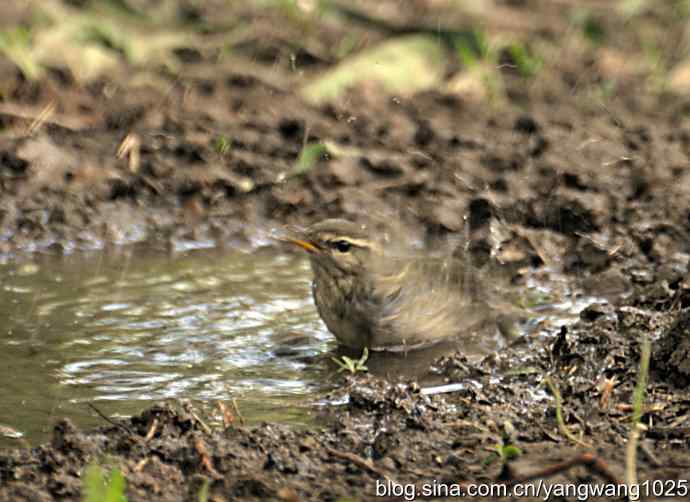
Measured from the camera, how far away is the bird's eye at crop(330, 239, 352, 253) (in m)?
7.76

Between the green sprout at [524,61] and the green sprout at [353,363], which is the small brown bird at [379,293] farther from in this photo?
the green sprout at [524,61]

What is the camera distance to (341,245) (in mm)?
7773

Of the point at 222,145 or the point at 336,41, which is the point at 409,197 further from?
the point at 336,41

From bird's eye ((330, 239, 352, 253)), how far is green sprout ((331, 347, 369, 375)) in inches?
23.7

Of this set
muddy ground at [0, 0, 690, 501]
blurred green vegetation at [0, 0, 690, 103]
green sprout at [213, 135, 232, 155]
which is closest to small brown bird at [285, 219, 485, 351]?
muddy ground at [0, 0, 690, 501]

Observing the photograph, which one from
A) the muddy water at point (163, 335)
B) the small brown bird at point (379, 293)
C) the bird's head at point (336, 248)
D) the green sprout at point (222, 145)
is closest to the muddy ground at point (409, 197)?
the green sprout at point (222, 145)

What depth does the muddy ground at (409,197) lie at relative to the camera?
5.41m

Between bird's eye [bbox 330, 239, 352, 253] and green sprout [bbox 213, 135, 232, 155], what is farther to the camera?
green sprout [bbox 213, 135, 232, 155]

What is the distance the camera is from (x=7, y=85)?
419 inches

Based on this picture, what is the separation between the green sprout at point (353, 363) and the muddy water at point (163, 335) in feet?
0.21

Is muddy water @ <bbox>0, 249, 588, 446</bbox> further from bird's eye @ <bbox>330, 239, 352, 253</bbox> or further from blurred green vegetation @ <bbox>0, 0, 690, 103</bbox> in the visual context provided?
blurred green vegetation @ <bbox>0, 0, 690, 103</bbox>

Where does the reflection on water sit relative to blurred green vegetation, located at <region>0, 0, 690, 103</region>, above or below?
below

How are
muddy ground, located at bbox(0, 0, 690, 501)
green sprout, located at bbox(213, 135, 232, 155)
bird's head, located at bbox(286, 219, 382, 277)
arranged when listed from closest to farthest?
muddy ground, located at bbox(0, 0, 690, 501)
bird's head, located at bbox(286, 219, 382, 277)
green sprout, located at bbox(213, 135, 232, 155)

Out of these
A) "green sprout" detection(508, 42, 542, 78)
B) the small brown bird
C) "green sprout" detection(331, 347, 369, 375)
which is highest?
"green sprout" detection(508, 42, 542, 78)
